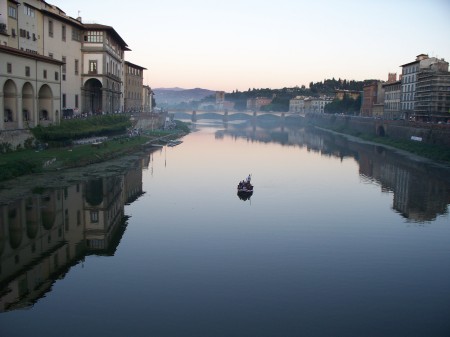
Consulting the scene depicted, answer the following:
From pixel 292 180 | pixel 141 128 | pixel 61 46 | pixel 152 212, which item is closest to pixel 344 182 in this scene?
pixel 292 180

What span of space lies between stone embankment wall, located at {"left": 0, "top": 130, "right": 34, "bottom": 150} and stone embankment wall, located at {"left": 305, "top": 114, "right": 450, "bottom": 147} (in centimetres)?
4092

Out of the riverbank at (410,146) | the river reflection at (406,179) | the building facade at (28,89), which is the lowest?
the river reflection at (406,179)

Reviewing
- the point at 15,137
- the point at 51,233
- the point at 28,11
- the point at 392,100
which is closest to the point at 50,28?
the point at 28,11

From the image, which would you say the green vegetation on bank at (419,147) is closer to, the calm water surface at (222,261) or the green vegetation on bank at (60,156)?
the calm water surface at (222,261)

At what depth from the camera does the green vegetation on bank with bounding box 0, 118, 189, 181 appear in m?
31.1

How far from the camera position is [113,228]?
23422mm

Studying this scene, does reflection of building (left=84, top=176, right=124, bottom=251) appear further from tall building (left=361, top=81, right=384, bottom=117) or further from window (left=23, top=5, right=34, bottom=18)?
tall building (left=361, top=81, right=384, bottom=117)

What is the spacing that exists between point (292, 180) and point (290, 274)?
74.5ft

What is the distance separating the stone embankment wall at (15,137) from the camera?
33394 millimetres

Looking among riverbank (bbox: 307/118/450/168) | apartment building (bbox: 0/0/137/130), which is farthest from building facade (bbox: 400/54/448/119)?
apartment building (bbox: 0/0/137/130)

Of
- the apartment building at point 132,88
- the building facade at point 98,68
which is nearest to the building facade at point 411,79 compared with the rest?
the apartment building at point 132,88

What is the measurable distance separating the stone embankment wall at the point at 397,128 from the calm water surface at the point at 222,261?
66.6ft

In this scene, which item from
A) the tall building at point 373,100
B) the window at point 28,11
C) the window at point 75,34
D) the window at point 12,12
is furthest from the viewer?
the tall building at point 373,100

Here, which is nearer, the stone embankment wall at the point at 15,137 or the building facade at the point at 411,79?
the stone embankment wall at the point at 15,137
